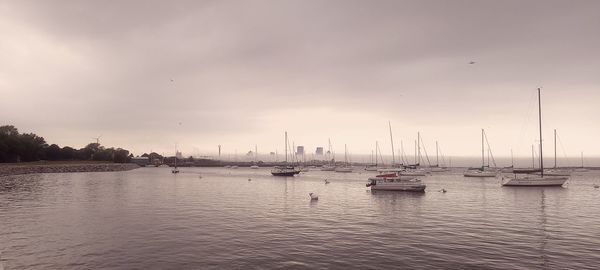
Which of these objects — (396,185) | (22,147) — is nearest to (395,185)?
(396,185)

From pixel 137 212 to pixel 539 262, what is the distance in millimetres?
37536

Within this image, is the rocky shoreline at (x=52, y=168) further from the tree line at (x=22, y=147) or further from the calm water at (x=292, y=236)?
the calm water at (x=292, y=236)

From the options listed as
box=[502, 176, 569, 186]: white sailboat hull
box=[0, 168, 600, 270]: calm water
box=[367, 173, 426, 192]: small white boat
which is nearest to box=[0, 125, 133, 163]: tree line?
box=[0, 168, 600, 270]: calm water

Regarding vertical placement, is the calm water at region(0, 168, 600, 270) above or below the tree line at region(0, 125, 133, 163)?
below

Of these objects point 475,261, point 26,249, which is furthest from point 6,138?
point 475,261

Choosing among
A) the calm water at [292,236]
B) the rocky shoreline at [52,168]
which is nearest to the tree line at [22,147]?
the rocky shoreline at [52,168]

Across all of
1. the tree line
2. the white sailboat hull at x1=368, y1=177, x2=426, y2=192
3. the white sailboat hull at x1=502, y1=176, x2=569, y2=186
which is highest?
the tree line

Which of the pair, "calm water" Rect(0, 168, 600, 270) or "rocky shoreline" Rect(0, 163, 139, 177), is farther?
"rocky shoreline" Rect(0, 163, 139, 177)

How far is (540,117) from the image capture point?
77.3m

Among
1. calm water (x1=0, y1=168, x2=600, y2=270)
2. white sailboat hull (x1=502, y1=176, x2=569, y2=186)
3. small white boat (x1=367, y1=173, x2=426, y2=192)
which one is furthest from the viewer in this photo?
white sailboat hull (x1=502, y1=176, x2=569, y2=186)

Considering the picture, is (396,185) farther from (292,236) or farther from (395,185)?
(292,236)

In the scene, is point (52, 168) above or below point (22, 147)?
below

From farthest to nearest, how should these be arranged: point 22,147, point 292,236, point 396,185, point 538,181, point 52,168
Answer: point 22,147 → point 52,168 → point 538,181 → point 396,185 → point 292,236

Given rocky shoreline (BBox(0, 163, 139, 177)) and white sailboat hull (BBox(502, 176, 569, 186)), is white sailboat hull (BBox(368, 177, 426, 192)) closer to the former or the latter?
white sailboat hull (BBox(502, 176, 569, 186))
